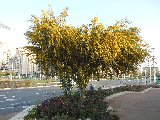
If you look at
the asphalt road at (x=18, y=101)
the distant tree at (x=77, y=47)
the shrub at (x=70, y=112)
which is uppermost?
the distant tree at (x=77, y=47)

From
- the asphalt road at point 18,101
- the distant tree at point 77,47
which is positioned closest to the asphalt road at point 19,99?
the asphalt road at point 18,101

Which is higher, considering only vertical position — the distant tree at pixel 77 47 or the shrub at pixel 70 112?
the distant tree at pixel 77 47

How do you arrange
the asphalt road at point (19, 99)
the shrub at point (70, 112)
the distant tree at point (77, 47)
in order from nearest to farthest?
the shrub at point (70, 112)
the distant tree at point (77, 47)
the asphalt road at point (19, 99)

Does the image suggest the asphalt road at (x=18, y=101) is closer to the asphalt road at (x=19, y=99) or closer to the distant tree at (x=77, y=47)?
the asphalt road at (x=19, y=99)

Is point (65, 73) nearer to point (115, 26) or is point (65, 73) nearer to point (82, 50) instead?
point (82, 50)

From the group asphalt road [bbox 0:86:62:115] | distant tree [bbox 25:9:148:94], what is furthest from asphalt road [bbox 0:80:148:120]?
distant tree [bbox 25:9:148:94]

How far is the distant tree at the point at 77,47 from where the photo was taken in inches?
574

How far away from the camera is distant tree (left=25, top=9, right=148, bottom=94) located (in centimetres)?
1457

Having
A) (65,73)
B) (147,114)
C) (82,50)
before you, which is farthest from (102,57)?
(147,114)

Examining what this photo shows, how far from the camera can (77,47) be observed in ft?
49.1

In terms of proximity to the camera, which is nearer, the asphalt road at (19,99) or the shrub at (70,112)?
the shrub at (70,112)

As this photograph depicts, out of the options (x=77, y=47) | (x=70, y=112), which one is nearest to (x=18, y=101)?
(x=77, y=47)

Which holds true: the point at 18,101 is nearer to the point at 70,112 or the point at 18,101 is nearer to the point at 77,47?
the point at 77,47

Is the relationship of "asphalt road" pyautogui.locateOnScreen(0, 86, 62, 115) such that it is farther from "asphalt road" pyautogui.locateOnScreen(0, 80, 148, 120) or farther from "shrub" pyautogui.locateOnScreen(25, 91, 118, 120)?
"shrub" pyautogui.locateOnScreen(25, 91, 118, 120)
